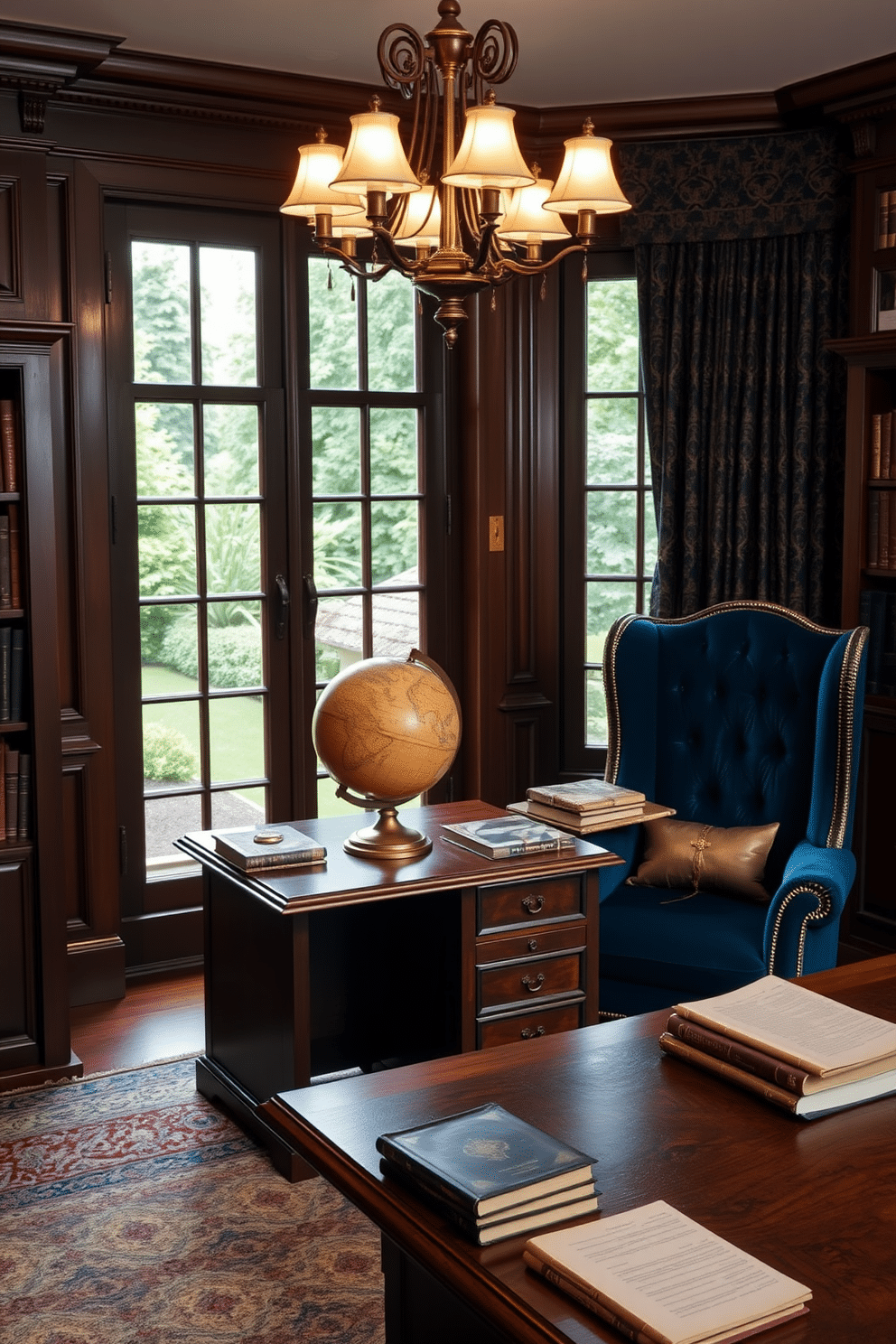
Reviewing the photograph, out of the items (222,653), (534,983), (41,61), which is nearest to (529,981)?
(534,983)

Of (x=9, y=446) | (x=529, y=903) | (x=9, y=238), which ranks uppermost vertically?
(x=9, y=238)

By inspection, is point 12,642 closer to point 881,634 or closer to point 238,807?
point 238,807

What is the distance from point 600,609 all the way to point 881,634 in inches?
44.2

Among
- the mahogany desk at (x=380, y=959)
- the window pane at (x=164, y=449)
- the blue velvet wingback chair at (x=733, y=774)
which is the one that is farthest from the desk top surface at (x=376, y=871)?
the window pane at (x=164, y=449)

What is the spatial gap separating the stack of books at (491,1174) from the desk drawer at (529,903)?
1.60m

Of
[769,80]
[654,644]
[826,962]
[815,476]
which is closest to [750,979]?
[826,962]

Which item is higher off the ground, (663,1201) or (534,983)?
(663,1201)

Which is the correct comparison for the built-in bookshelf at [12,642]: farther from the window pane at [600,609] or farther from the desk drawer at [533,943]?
the window pane at [600,609]

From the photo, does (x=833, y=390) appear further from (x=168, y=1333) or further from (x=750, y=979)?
(x=168, y=1333)

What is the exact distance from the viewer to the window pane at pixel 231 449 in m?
4.73

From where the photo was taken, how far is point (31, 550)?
3754mm

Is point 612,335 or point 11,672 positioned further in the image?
point 612,335

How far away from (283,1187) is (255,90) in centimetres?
333

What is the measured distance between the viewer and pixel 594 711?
213 inches
